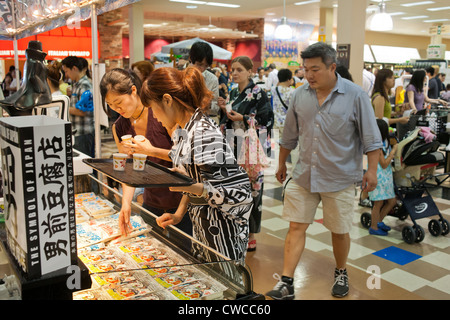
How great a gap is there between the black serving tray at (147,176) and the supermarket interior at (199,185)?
1cm

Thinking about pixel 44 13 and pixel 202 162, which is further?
pixel 44 13

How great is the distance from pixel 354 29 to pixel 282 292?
12.3 feet

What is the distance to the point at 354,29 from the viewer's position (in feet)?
17.7

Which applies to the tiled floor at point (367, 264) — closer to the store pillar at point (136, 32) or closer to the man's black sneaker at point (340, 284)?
the man's black sneaker at point (340, 284)

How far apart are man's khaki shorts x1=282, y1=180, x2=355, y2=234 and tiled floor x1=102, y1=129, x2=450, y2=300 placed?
22.0 inches

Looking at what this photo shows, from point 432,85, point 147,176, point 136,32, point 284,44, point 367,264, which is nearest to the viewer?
point 147,176

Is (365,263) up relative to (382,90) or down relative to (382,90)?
down

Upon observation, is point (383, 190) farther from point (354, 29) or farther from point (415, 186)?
point (354, 29)

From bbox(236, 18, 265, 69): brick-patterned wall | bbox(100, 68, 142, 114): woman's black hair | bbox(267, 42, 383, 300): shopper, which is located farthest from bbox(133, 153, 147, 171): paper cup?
bbox(236, 18, 265, 69): brick-patterned wall

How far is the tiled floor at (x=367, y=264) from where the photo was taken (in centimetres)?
319

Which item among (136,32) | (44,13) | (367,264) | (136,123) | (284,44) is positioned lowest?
(367,264)

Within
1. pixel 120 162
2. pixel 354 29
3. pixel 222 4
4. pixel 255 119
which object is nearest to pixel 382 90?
pixel 354 29

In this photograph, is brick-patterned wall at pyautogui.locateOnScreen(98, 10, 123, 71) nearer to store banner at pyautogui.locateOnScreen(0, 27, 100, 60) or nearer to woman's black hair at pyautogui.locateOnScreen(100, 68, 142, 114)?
store banner at pyautogui.locateOnScreen(0, 27, 100, 60)

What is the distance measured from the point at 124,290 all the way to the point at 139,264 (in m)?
0.25
